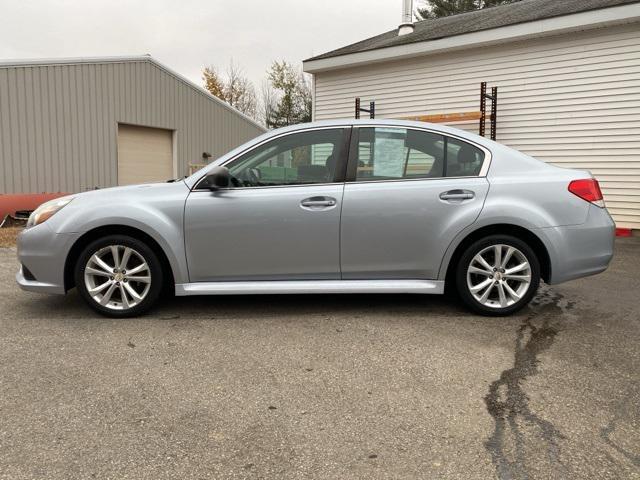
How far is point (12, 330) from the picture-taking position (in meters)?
3.91

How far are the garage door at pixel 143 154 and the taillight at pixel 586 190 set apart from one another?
1384cm

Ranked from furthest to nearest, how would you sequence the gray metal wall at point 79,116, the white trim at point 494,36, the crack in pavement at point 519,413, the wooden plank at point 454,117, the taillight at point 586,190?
the gray metal wall at point 79,116 < the wooden plank at point 454,117 < the white trim at point 494,36 < the taillight at point 586,190 < the crack in pavement at point 519,413

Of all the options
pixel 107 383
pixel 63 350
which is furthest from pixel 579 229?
pixel 63 350

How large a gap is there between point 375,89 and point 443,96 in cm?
182

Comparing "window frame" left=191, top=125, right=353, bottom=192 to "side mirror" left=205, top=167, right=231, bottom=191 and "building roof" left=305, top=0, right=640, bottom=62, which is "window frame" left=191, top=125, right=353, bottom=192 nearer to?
"side mirror" left=205, top=167, right=231, bottom=191

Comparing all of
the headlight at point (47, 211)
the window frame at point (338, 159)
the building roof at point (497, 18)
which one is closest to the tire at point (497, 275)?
the window frame at point (338, 159)

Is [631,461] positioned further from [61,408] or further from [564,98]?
[564,98]

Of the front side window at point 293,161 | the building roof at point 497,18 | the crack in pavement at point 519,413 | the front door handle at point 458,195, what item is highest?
the building roof at point 497,18

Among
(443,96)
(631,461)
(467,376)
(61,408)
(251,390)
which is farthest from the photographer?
(443,96)

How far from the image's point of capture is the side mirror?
3.99 meters

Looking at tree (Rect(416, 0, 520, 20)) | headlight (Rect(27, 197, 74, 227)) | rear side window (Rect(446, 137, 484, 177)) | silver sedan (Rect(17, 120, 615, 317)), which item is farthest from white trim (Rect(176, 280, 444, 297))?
tree (Rect(416, 0, 520, 20))

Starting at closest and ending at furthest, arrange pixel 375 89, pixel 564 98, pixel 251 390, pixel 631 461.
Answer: pixel 631 461
pixel 251 390
pixel 564 98
pixel 375 89

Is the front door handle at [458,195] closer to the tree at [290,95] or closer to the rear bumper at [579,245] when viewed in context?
the rear bumper at [579,245]

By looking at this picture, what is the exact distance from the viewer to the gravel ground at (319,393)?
2189mm
